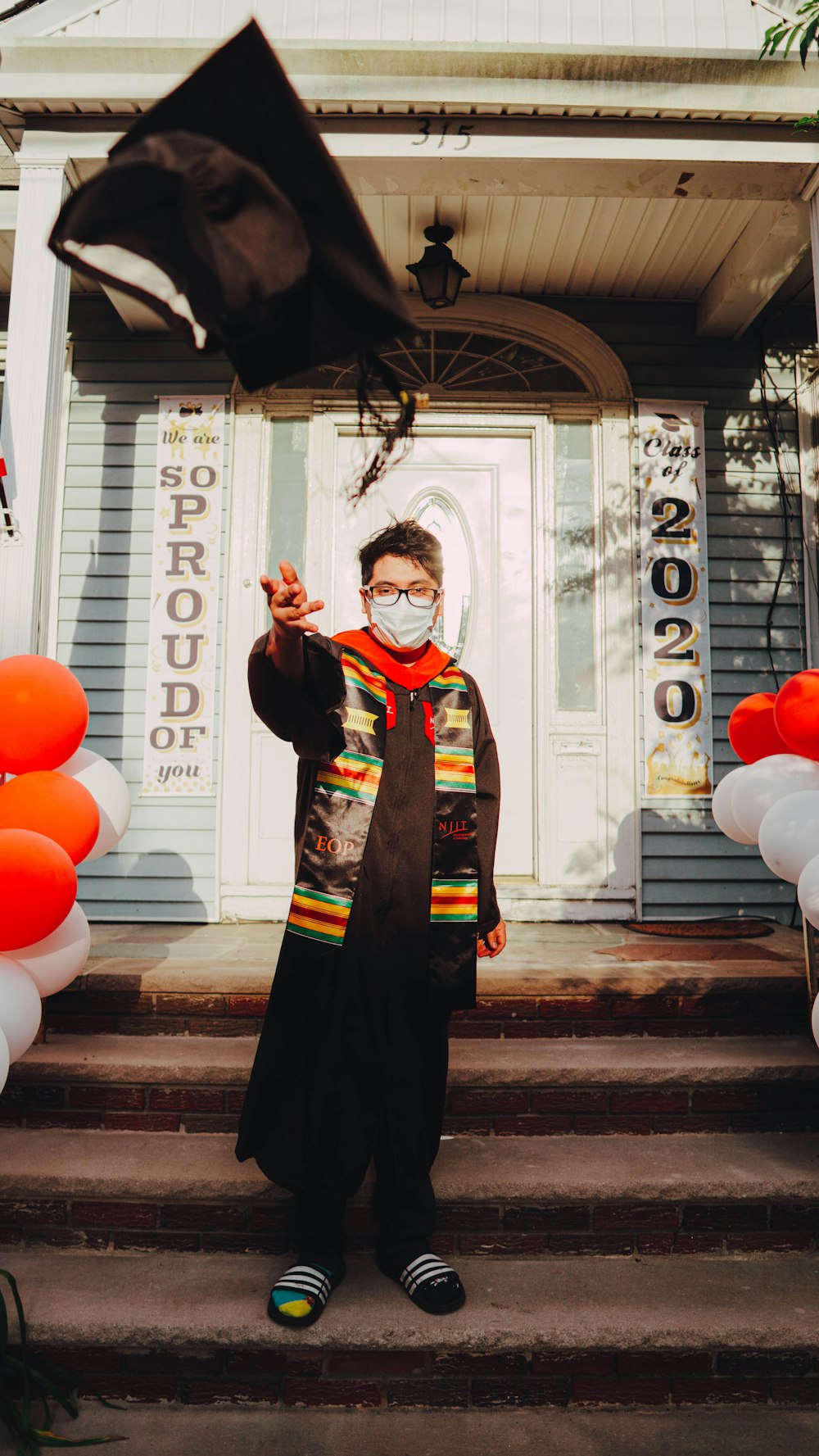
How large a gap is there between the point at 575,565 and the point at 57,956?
3331 millimetres

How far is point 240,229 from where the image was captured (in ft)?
3.62

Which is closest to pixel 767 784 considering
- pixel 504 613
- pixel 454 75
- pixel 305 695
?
pixel 305 695

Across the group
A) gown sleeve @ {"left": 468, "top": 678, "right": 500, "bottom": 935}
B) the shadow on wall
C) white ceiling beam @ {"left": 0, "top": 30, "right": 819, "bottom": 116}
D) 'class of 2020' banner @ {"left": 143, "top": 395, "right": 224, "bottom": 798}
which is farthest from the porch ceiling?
the shadow on wall

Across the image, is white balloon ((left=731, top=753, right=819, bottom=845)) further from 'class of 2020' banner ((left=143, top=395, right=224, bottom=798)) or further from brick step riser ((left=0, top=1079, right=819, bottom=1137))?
'class of 2020' banner ((left=143, top=395, right=224, bottom=798))

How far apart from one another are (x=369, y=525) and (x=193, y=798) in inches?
66.7

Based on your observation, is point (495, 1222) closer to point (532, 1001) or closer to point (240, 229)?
point (532, 1001)

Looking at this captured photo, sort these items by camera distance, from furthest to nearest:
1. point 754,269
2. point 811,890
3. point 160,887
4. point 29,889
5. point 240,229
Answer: point 160,887 < point 754,269 < point 811,890 < point 29,889 < point 240,229

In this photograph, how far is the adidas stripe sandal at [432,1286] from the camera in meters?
2.11

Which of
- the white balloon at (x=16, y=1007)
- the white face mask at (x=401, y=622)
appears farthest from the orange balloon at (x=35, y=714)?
the white face mask at (x=401, y=622)

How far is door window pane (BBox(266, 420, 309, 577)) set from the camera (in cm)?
485

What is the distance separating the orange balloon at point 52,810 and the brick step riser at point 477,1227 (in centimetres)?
94

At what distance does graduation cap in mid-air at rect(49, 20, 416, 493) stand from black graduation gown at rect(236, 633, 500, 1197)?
3.02ft

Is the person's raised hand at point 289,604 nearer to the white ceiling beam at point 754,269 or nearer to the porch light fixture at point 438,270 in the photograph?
the porch light fixture at point 438,270

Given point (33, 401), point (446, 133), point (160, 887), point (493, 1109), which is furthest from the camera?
point (160, 887)
